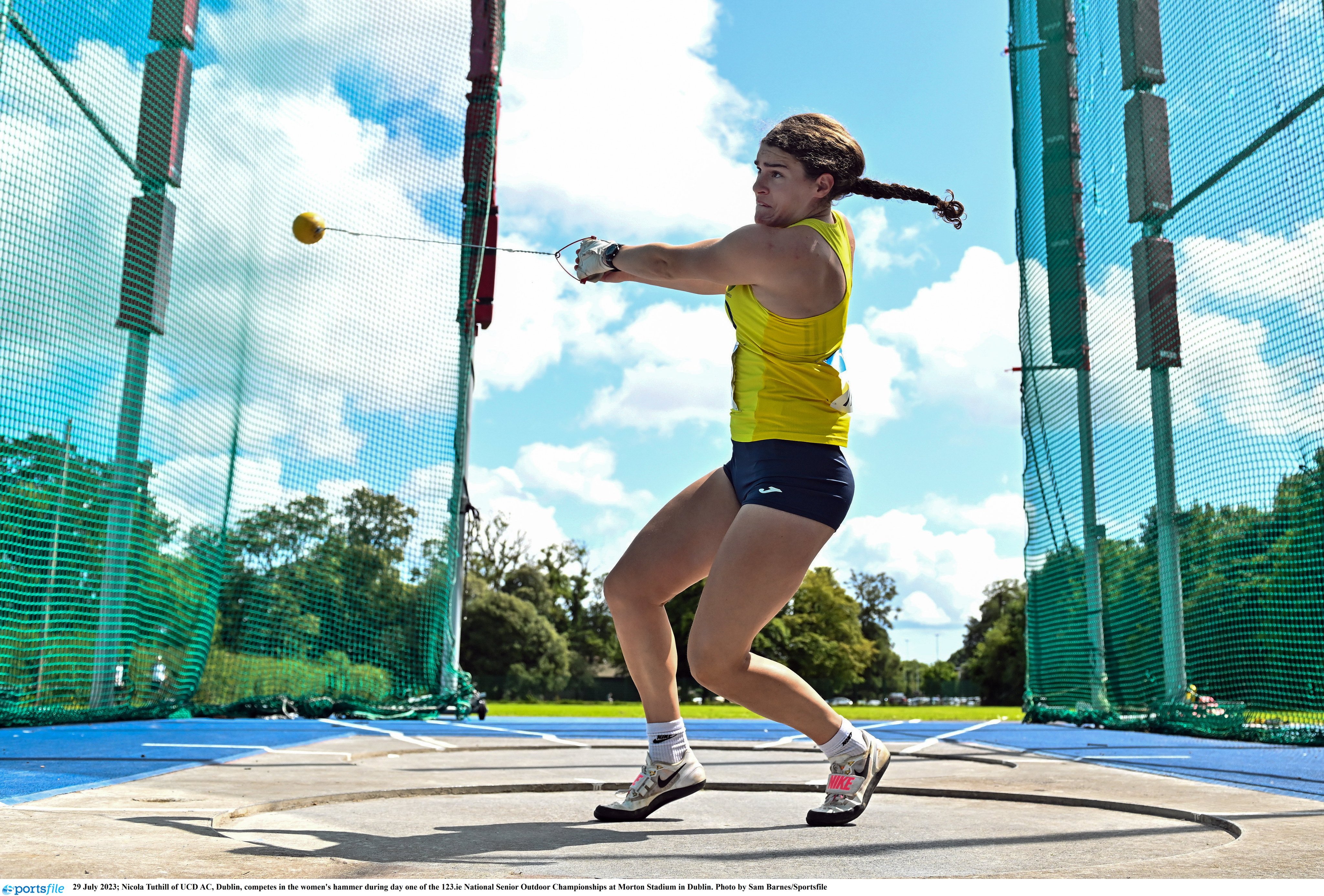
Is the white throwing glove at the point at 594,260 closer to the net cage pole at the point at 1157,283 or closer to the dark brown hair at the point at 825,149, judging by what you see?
the dark brown hair at the point at 825,149

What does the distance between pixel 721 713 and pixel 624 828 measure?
24173mm

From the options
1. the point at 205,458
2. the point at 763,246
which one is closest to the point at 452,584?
the point at 205,458

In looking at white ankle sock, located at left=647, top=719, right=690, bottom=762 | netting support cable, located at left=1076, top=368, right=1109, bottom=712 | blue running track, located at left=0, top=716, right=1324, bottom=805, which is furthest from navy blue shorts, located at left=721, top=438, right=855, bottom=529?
netting support cable, located at left=1076, top=368, right=1109, bottom=712

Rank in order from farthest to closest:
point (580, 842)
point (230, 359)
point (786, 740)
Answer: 1. point (230, 359)
2. point (786, 740)
3. point (580, 842)

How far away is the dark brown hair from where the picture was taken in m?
2.75

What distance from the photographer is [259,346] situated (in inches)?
352

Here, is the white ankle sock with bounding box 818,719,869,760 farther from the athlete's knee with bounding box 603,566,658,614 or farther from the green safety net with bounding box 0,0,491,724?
the green safety net with bounding box 0,0,491,724

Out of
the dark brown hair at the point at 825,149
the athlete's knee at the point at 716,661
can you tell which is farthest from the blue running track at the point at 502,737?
the dark brown hair at the point at 825,149

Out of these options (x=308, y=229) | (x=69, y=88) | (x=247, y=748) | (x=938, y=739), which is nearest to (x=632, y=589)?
(x=308, y=229)

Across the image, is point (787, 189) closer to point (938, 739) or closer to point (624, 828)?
point (624, 828)

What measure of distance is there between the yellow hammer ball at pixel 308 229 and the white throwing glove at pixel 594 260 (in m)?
2.06

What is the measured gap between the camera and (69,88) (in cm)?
683

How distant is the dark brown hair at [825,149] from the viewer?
2.75 meters

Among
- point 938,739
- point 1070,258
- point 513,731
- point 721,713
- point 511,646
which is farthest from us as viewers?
point 511,646
